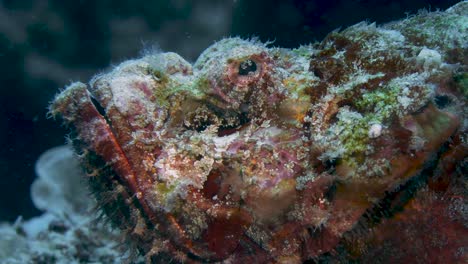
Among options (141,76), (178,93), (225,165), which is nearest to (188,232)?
(225,165)

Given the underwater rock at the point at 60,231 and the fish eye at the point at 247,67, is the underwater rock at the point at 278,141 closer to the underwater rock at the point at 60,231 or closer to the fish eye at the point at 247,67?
the fish eye at the point at 247,67

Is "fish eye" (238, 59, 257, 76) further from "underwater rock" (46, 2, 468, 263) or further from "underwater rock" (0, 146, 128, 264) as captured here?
"underwater rock" (0, 146, 128, 264)

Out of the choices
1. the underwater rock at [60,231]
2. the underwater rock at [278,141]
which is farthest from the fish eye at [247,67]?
the underwater rock at [60,231]

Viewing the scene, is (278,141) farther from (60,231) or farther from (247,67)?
(60,231)

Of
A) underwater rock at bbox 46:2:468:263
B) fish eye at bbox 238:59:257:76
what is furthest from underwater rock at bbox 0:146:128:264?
fish eye at bbox 238:59:257:76

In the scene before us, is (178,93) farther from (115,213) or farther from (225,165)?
(115,213)
